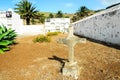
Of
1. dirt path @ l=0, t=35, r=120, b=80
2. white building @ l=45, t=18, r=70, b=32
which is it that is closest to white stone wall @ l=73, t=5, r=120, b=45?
dirt path @ l=0, t=35, r=120, b=80

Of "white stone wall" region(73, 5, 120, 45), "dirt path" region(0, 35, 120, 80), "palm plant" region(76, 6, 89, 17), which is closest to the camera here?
"dirt path" region(0, 35, 120, 80)

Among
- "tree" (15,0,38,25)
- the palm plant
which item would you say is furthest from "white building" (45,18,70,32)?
the palm plant

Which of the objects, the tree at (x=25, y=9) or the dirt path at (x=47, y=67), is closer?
the dirt path at (x=47, y=67)

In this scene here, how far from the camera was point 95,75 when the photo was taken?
5789 millimetres

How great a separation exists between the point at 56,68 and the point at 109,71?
1829mm

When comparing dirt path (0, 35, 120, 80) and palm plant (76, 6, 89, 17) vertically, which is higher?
palm plant (76, 6, 89, 17)

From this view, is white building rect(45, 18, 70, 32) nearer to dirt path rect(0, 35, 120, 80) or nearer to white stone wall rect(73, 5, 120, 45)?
white stone wall rect(73, 5, 120, 45)

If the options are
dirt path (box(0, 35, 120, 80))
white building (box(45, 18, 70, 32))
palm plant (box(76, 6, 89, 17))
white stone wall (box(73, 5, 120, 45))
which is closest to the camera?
dirt path (box(0, 35, 120, 80))

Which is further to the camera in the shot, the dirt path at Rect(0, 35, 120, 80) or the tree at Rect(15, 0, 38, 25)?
the tree at Rect(15, 0, 38, 25)

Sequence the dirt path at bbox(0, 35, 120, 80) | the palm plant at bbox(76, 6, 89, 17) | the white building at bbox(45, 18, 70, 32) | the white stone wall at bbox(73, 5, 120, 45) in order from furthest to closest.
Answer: the palm plant at bbox(76, 6, 89, 17) < the white building at bbox(45, 18, 70, 32) < the white stone wall at bbox(73, 5, 120, 45) < the dirt path at bbox(0, 35, 120, 80)

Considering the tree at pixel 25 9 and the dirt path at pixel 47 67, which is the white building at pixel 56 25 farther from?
the dirt path at pixel 47 67

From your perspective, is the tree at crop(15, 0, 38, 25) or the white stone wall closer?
the white stone wall

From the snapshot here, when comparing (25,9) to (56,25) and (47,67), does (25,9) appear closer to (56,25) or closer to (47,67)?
(56,25)

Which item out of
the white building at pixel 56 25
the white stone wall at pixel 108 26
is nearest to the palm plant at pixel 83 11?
the white building at pixel 56 25
